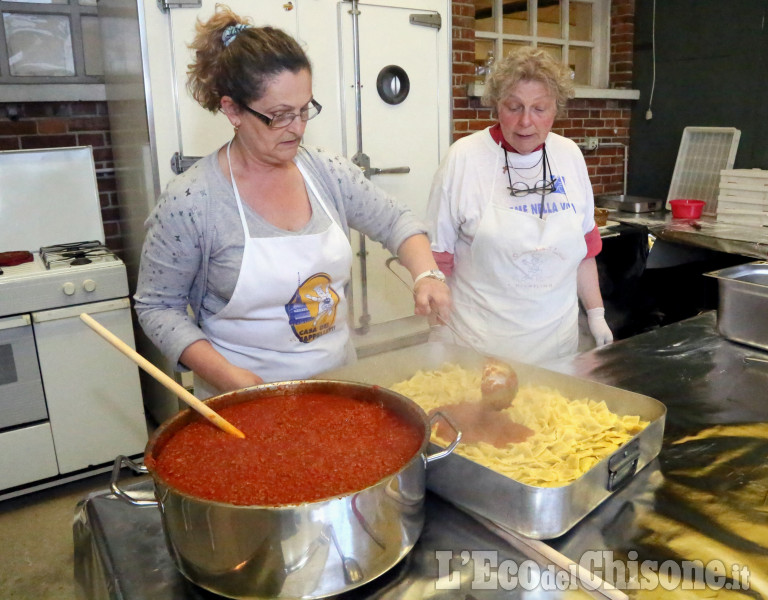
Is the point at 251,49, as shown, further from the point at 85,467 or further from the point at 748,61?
the point at 748,61

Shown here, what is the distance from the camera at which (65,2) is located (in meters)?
3.22

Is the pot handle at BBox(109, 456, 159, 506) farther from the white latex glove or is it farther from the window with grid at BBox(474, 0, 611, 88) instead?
the window with grid at BBox(474, 0, 611, 88)

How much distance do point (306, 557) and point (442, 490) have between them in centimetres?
34

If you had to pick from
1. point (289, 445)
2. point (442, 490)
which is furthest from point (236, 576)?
point (442, 490)

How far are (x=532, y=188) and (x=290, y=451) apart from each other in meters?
1.35

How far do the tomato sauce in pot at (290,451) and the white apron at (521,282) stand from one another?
0.91 meters

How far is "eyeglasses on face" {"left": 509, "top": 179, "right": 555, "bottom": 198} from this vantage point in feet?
6.66

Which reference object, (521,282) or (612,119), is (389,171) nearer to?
(521,282)

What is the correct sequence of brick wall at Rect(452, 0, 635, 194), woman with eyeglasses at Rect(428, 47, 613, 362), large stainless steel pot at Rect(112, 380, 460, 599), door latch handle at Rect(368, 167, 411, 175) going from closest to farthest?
large stainless steel pot at Rect(112, 380, 460, 599) → woman with eyeglasses at Rect(428, 47, 613, 362) → door latch handle at Rect(368, 167, 411, 175) → brick wall at Rect(452, 0, 635, 194)

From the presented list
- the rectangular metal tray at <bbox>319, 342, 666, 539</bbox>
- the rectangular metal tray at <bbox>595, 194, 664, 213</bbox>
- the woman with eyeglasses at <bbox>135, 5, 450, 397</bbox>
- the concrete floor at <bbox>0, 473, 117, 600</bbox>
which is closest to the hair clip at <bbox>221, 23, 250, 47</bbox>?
the woman with eyeglasses at <bbox>135, 5, 450, 397</bbox>

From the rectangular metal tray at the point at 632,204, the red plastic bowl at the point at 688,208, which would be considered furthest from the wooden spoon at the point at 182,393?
the rectangular metal tray at the point at 632,204

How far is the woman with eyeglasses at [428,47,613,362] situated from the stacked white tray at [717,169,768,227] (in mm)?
1976

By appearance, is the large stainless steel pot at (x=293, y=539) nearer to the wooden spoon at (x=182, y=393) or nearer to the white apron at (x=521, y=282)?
the wooden spoon at (x=182, y=393)

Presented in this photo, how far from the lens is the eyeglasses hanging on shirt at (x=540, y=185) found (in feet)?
6.68
